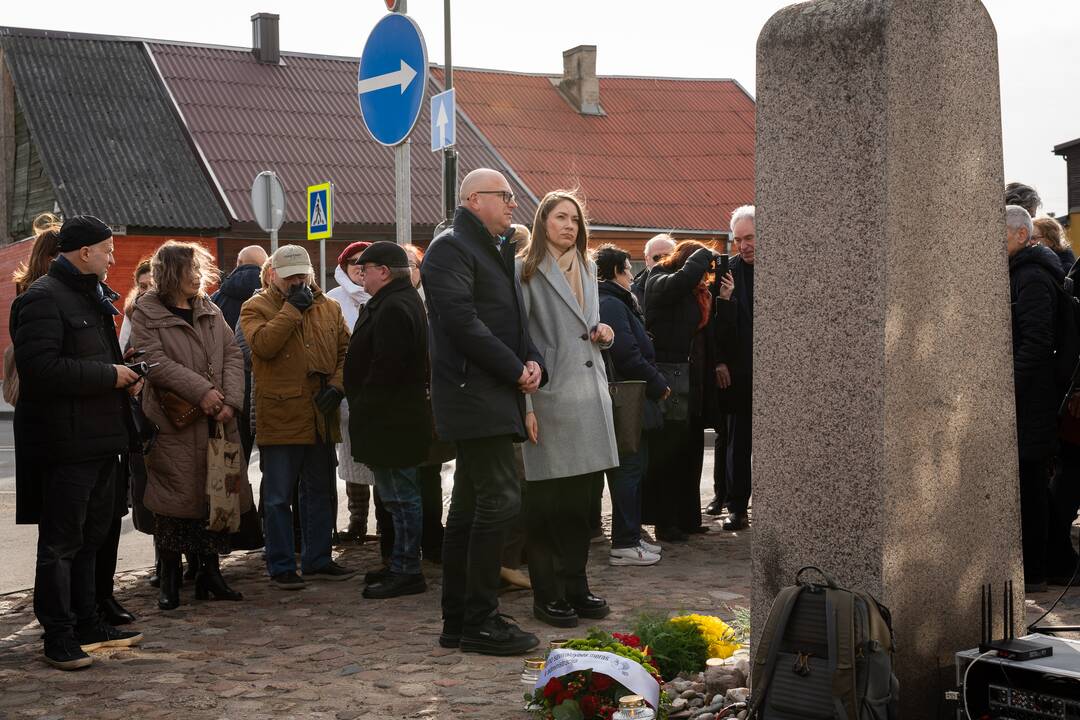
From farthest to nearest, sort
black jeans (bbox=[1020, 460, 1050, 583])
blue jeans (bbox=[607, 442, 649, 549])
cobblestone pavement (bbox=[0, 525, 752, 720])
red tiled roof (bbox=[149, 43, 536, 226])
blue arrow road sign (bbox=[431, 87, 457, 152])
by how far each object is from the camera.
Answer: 1. red tiled roof (bbox=[149, 43, 536, 226])
2. blue arrow road sign (bbox=[431, 87, 457, 152])
3. blue jeans (bbox=[607, 442, 649, 549])
4. black jeans (bbox=[1020, 460, 1050, 583])
5. cobblestone pavement (bbox=[0, 525, 752, 720])

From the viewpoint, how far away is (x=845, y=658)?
388 centimetres

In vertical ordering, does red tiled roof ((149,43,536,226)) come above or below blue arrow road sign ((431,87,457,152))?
above

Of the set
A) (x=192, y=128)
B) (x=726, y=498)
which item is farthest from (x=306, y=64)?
(x=726, y=498)

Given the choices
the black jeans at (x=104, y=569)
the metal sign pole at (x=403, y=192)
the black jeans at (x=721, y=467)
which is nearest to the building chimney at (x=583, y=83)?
the black jeans at (x=721, y=467)

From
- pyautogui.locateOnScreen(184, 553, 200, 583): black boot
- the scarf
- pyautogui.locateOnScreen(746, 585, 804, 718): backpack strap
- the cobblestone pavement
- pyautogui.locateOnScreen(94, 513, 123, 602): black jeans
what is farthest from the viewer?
the scarf

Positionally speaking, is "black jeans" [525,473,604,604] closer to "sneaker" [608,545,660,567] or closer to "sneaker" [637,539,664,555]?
"sneaker" [608,545,660,567]

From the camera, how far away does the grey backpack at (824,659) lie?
3.88m

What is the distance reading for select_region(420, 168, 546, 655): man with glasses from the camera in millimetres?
5953

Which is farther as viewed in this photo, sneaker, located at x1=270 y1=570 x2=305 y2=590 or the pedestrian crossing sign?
the pedestrian crossing sign

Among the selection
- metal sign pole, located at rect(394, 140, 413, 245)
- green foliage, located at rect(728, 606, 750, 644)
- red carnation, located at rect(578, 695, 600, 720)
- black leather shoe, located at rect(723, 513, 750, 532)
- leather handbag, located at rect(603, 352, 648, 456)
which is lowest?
red carnation, located at rect(578, 695, 600, 720)

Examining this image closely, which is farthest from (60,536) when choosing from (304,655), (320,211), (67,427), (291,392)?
(320,211)

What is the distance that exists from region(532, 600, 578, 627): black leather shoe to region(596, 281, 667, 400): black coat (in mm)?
1850

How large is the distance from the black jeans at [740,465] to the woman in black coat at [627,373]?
1207mm

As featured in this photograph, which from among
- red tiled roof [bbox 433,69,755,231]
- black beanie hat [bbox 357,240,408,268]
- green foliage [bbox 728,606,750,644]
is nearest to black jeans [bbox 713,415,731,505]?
black beanie hat [bbox 357,240,408,268]
